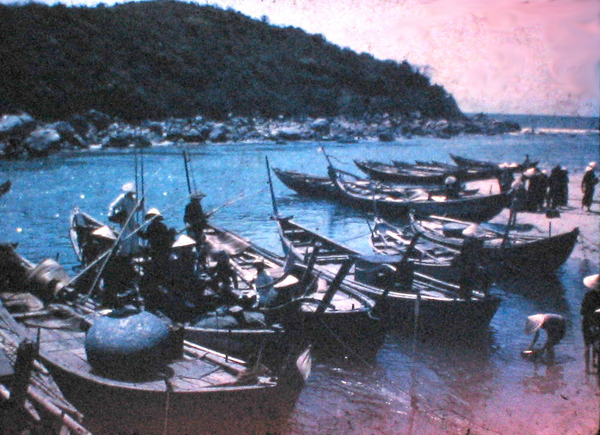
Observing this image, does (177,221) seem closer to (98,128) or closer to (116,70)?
(98,128)

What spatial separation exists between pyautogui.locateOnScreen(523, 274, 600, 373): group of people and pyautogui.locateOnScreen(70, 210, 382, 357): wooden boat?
300 cm

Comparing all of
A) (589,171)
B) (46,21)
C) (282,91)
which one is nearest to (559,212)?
(589,171)

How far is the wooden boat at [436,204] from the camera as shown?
21.3m

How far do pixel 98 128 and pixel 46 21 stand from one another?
475 inches

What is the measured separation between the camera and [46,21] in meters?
51.7

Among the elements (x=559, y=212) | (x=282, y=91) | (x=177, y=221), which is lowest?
(x=177, y=221)

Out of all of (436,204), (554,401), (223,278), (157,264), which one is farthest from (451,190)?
(157,264)

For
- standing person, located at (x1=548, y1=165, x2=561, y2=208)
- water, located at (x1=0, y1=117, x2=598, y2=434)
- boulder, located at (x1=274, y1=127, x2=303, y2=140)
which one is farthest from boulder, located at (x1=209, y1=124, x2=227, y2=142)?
standing person, located at (x1=548, y1=165, x2=561, y2=208)

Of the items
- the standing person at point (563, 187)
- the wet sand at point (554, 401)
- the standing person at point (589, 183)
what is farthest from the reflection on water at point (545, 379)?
the standing person at point (563, 187)

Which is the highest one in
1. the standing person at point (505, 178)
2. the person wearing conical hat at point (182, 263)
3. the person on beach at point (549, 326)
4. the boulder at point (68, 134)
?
the boulder at point (68, 134)

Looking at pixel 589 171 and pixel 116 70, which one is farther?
pixel 116 70

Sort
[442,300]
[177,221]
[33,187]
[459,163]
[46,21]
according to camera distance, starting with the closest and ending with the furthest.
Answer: [442,300] < [177,221] < [33,187] < [459,163] < [46,21]

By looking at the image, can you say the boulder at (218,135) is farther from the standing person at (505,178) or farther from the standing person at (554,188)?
the standing person at (554,188)

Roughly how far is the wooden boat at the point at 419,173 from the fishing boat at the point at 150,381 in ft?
83.6
